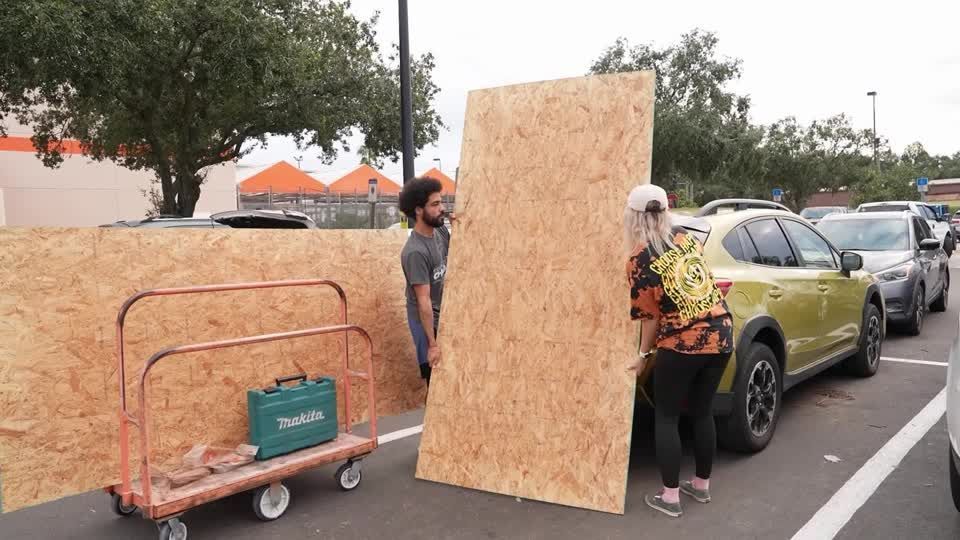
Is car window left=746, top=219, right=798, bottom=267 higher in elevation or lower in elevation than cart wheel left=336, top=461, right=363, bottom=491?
higher

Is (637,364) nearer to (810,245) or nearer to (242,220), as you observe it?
(810,245)

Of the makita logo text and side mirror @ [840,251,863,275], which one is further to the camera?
side mirror @ [840,251,863,275]

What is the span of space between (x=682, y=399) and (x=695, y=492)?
660mm

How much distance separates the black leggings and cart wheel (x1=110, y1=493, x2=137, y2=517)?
120 inches

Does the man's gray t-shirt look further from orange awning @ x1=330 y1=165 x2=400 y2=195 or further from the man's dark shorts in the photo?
orange awning @ x1=330 y1=165 x2=400 y2=195

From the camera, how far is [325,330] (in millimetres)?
4316

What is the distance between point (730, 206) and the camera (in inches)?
224

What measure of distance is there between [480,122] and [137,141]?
18.6m

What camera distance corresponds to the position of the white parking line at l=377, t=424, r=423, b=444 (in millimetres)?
5665

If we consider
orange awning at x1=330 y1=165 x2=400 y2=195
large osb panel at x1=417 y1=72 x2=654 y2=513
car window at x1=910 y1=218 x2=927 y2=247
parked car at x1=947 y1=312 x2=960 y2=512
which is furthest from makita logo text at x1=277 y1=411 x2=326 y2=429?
orange awning at x1=330 y1=165 x2=400 y2=195

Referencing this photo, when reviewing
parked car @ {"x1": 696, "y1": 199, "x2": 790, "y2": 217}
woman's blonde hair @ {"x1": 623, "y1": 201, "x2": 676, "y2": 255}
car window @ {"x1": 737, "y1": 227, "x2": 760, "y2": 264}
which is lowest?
car window @ {"x1": 737, "y1": 227, "x2": 760, "y2": 264}

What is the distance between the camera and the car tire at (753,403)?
182 inches

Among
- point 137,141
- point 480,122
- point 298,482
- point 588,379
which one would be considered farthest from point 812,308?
point 137,141

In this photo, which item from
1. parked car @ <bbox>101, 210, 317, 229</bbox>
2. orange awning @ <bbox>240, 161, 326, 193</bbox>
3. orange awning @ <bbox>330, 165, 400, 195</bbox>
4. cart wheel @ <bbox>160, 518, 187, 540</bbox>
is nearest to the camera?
cart wheel @ <bbox>160, 518, 187, 540</bbox>
